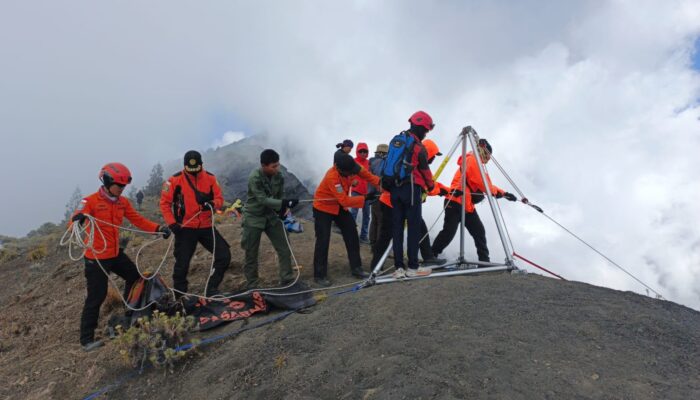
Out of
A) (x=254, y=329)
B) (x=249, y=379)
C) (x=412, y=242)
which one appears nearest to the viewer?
(x=249, y=379)

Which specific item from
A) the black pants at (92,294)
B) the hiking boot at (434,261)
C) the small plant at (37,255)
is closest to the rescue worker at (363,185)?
the hiking boot at (434,261)

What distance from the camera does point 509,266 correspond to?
5.98 meters

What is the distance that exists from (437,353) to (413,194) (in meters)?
2.82

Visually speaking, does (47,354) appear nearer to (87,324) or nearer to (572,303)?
(87,324)

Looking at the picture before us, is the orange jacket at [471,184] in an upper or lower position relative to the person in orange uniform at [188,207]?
upper

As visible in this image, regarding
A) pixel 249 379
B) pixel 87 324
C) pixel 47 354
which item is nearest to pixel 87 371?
pixel 87 324

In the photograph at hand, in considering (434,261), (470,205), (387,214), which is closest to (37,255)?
(387,214)

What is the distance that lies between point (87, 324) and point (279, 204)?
302cm

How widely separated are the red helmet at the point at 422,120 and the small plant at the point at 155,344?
404cm

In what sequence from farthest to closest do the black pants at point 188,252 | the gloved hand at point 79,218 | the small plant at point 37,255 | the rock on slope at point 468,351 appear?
1. the small plant at point 37,255
2. the black pants at point 188,252
3. the gloved hand at point 79,218
4. the rock on slope at point 468,351

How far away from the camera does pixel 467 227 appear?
7.54 metres

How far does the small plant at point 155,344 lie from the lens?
4.18 meters

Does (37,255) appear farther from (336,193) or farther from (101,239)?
(336,193)

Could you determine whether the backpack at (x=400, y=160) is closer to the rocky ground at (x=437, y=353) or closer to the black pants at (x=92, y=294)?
the rocky ground at (x=437, y=353)
